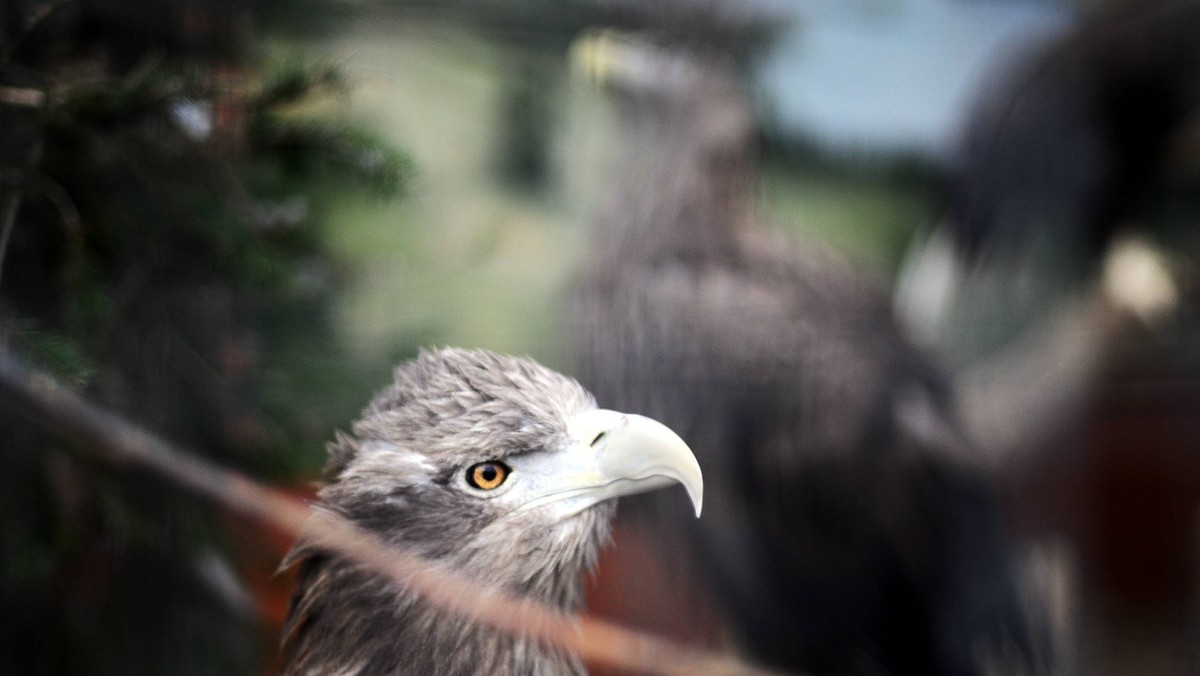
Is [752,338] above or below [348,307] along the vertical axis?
below

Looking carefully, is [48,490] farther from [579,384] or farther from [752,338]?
[752,338]

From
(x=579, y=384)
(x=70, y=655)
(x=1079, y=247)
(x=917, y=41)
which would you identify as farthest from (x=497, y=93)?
(x=1079, y=247)

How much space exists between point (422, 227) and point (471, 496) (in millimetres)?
359

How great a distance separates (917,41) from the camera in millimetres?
1082

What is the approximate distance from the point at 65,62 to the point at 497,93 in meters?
0.41

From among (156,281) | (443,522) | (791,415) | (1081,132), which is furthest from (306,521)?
(1081,132)

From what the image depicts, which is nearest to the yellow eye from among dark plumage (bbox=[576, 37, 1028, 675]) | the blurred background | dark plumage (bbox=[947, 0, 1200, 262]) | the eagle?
the eagle

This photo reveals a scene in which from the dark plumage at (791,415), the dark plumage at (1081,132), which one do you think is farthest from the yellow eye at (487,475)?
the dark plumage at (1081,132)

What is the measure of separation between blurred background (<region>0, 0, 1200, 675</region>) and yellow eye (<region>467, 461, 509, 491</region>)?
5.5 inches

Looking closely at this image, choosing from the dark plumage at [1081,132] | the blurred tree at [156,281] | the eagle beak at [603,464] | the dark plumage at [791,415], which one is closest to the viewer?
the eagle beak at [603,464]

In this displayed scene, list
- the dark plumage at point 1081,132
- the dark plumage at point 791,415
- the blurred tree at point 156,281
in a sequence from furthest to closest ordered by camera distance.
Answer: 1. the dark plumage at point 1081,132
2. the dark plumage at point 791,415
3. the blurred tree at point 156,281

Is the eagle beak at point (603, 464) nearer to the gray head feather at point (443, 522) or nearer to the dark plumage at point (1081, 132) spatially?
the gray head feather at point (443, 522)

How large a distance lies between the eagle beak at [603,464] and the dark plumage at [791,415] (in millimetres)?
358

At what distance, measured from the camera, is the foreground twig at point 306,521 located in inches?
24.0
